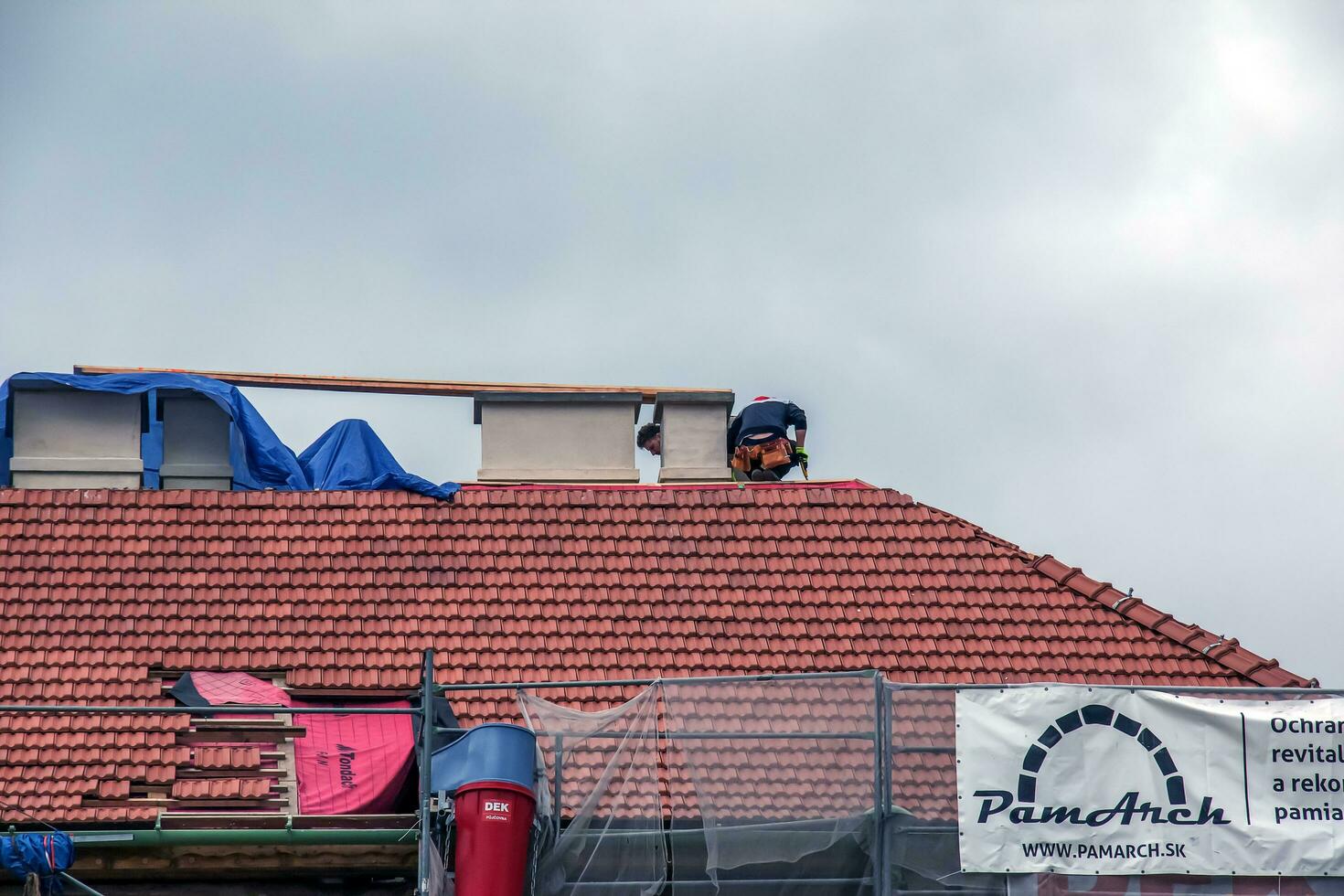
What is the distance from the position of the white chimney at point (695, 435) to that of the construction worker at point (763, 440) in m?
0.13

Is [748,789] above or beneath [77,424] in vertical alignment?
beneath

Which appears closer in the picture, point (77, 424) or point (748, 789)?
point (748, 789)

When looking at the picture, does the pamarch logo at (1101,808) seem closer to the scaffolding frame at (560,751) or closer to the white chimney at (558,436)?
the scaffolding frame at (560,751)

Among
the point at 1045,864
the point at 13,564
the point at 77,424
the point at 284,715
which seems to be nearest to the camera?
the point at 1045,864

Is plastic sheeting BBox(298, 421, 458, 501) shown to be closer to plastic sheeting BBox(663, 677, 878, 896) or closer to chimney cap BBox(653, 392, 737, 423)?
chimney cap BBox(653, 392, 737, 423)

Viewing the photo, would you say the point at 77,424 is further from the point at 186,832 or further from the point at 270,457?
the point at 186,832

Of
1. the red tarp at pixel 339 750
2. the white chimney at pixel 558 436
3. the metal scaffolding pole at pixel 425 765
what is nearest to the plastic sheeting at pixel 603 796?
the metal scaffolding pole at pixel 425 765

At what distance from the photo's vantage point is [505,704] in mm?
14766

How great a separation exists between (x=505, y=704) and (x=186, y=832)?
287 centimetres

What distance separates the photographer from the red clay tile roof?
1484 centimetres

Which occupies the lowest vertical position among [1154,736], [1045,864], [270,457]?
[1045,864]

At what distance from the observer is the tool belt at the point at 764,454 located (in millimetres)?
18656

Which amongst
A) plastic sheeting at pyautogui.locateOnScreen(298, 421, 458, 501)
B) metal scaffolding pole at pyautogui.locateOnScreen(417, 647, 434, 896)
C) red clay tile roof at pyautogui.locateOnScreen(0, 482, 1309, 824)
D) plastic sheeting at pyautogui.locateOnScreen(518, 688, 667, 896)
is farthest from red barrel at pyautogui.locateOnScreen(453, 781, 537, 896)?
plastic sheeting at pyautogui.locateOnScreen(298, 421, 458, 501)

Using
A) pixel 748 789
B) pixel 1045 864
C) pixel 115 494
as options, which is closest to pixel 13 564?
pixel 115 494
